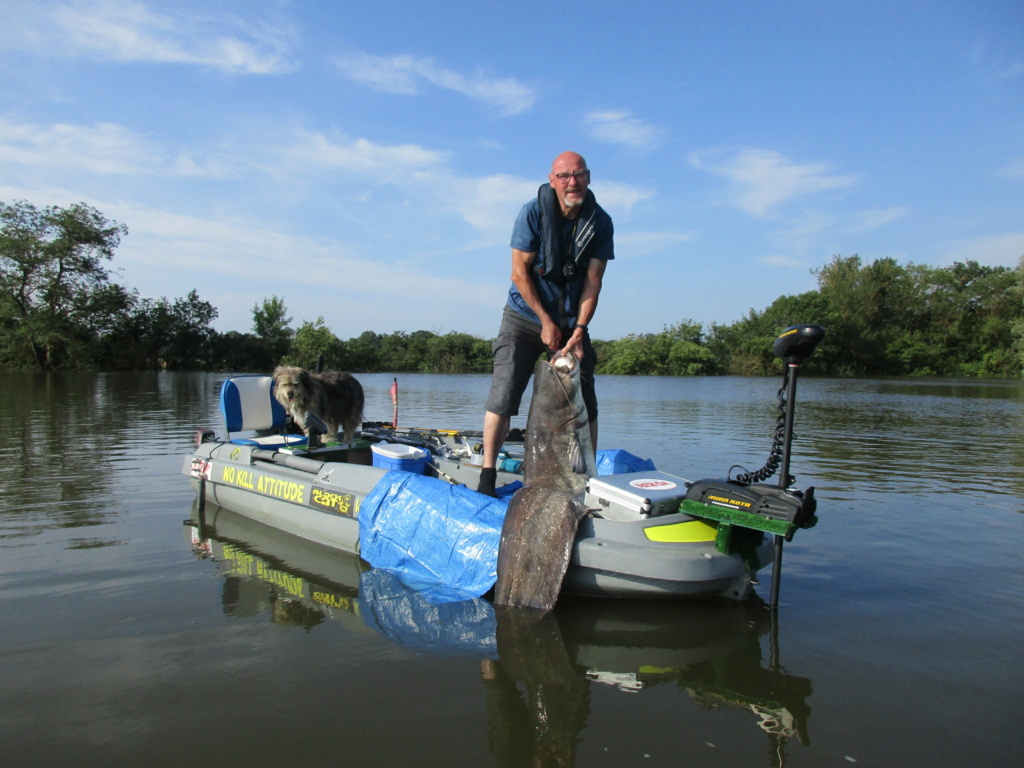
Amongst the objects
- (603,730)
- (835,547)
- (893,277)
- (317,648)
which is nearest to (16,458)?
(317,648)

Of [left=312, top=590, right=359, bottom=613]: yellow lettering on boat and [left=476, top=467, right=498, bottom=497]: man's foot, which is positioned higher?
[left=476, top=467, right=498, bottom=497]: man's foot

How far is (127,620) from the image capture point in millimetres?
3398

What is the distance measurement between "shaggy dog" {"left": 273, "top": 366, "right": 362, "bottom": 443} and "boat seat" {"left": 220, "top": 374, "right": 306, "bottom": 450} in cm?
12

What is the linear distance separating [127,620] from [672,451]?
7.92 metres

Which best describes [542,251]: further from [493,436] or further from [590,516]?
[590,516]

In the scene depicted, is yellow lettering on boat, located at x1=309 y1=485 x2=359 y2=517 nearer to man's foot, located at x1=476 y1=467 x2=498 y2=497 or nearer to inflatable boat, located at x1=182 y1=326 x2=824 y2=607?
inflatable boat, located at x1=182 y1=326 x2=824 y2=607

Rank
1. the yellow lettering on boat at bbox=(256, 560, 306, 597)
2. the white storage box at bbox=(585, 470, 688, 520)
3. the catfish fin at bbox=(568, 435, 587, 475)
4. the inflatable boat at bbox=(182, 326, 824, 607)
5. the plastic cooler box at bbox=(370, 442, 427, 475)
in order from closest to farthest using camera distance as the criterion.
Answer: the inflatable boat at bbox=(182, 326, 824, 607) < the white storage box at bbox=(585, 470, 688, 520) < the yellow lettering on boat at bbox=(256, 560, 306, 597) < the catfish fin at bbox=(568, 435, 587, 475) < the plastic cooler box at bbox=(370, 442, 427, 475)

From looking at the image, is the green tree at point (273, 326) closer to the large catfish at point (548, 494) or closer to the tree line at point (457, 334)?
the tree line at point (457, 334)

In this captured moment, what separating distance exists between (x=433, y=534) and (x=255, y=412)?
12.0 feet

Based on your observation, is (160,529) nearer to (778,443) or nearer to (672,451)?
(778,443)

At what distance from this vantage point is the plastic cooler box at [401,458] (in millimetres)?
5215

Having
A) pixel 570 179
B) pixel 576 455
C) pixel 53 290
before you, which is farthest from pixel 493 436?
pixel 53 290

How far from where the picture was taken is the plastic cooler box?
5215mm

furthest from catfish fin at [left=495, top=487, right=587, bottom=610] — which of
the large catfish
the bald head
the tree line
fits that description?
the tree line
